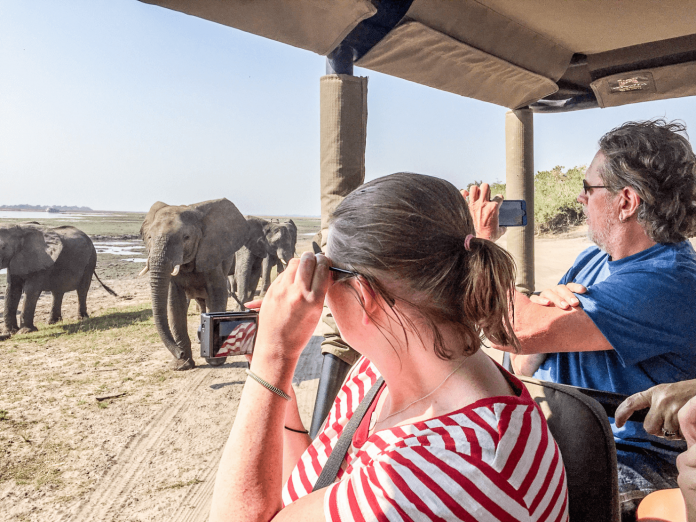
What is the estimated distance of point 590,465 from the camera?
68 cm

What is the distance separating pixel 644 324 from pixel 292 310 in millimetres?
758

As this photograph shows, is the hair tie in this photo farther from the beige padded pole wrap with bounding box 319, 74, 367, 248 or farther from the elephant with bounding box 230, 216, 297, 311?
the elephant with bounding box 230, 216, 297, 311

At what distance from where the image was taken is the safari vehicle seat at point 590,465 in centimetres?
68

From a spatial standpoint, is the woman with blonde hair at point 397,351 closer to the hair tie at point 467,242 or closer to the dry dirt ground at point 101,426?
the hair tie at point 467,242

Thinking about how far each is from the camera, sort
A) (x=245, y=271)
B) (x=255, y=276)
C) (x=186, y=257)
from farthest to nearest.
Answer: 1. (x=255, y=276)
2. (x=245, y=271)
3. (x=186, y=257)

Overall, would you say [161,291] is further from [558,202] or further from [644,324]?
[558,202]

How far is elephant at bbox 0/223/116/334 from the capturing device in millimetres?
2463

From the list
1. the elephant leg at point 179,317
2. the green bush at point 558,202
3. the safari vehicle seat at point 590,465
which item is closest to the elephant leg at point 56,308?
the elephant leg at point 179,317

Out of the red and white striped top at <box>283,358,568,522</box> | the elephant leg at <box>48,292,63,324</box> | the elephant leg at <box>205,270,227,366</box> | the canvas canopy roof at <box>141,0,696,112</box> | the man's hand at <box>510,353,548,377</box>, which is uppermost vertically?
the canvas canopy roof at <box>141,0,696,112</box>

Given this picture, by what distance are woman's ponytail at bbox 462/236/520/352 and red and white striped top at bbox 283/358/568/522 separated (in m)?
0.12

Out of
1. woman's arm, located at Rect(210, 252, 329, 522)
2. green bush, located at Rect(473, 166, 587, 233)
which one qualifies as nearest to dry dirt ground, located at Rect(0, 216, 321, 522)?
woman's arm, located at Rect(210, 252, 329, 522)

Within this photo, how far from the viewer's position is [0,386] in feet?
6.33

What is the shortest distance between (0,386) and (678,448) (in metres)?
2.22

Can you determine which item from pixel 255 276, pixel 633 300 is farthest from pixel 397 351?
pixel 255 276
